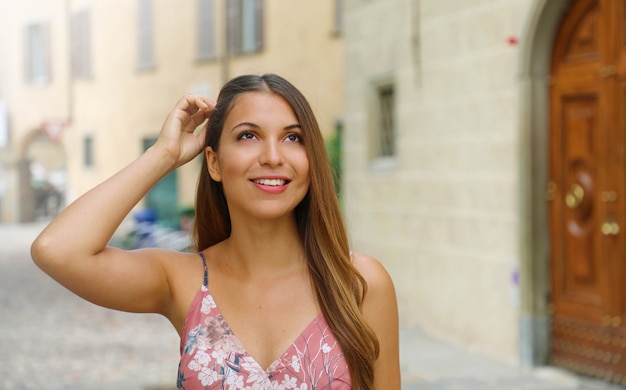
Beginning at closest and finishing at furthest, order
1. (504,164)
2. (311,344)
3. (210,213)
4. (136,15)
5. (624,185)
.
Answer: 1. (311,344)
2. (210,213)
3. (624,185)
4. (504,164)
5. (136,15)

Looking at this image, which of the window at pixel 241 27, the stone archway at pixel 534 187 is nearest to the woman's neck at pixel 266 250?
the stone archway at pixel 534 187

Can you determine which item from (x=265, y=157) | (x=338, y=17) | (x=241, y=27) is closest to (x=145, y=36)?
(x=241, y=27)

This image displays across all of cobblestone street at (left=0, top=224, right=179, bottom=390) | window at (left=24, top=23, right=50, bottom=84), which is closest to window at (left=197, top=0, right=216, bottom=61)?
cobblestone street at (left=0, top=224, right=179, bottom=390)

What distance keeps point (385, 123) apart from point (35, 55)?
2065 cm

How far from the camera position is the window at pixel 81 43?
1017 inches

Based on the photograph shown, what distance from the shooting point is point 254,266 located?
2.34 metres

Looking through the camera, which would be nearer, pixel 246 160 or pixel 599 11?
pixel 246 160

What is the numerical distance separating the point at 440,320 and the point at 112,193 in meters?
7.32

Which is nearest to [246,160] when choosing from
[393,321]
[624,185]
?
[393,321]

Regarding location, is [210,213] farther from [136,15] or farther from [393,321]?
[136,15]

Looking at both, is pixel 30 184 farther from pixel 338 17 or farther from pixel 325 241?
pixel 325 241

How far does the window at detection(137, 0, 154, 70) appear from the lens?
22.5 m

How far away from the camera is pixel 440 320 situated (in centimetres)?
931

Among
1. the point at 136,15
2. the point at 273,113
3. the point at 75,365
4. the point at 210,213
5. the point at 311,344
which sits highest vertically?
the point at 136,15
